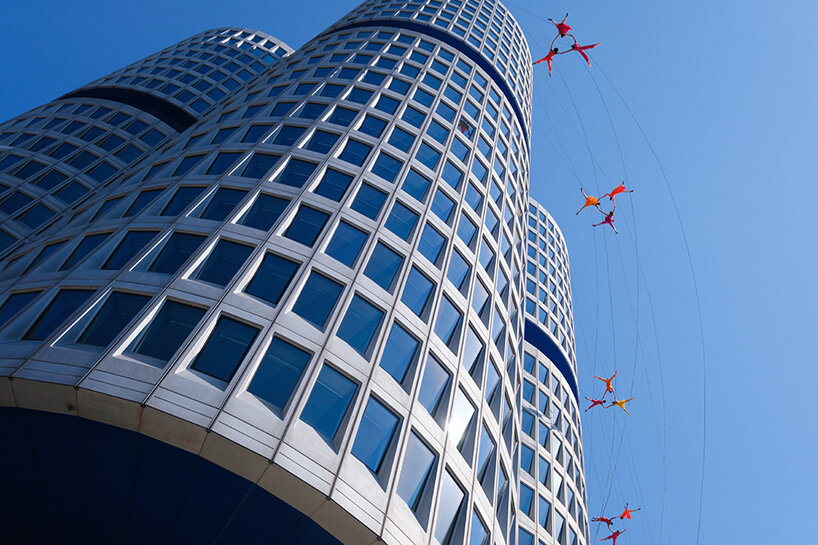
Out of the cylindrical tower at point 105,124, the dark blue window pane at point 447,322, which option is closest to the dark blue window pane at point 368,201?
the dark blue window pane at point 447,322

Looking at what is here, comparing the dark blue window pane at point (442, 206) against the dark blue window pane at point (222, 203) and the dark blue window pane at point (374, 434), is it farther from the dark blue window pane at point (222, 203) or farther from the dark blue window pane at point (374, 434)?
the dark blue window pane at point (374, 434)

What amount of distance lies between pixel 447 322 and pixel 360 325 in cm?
439

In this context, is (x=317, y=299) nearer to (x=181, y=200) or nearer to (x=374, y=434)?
(x=374, y=434)

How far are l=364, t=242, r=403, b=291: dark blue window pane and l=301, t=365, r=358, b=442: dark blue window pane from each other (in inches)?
179

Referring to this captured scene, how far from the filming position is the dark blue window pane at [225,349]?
51.9ft

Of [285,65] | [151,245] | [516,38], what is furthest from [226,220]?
[516,38]

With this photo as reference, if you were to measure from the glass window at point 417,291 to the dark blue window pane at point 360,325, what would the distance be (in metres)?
1.68

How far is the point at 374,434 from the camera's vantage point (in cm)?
1664

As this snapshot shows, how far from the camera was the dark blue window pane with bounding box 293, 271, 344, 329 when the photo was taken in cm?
1830

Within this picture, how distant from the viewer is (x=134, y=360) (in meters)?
15.4

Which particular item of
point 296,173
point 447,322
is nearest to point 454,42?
point 296,173

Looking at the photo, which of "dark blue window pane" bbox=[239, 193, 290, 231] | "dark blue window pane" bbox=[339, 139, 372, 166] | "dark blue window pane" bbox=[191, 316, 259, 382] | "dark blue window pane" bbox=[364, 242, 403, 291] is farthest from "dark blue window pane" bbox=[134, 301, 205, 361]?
"dark blue window pane" bbox=[339, 139, 372, 166]

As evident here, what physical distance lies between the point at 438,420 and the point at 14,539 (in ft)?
37.7

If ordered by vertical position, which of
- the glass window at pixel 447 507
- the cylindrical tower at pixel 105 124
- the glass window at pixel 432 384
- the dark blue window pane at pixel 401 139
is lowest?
the glass window at pixel 447 507
